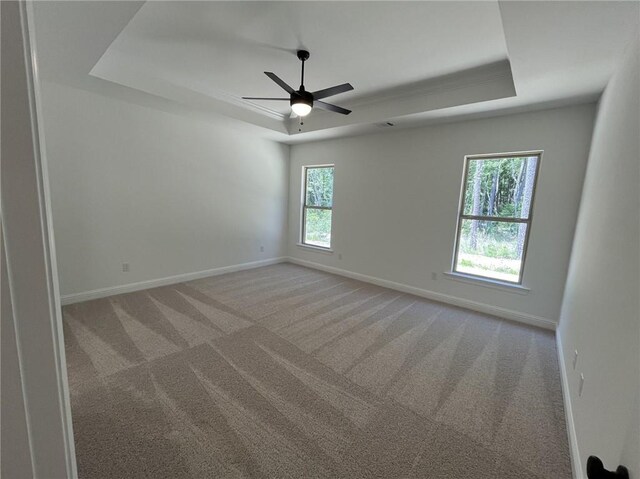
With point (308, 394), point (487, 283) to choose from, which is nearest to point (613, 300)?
point (308, 394)

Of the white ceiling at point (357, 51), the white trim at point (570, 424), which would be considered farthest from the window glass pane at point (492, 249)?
the white ceiling at point (357, 51)

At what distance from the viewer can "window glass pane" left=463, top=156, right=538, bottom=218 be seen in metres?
3.39

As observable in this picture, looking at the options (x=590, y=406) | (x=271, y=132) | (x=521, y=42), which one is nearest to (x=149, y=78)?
(x=271, y=132)

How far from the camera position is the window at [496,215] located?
341cm

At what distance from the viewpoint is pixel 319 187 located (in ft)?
18.5

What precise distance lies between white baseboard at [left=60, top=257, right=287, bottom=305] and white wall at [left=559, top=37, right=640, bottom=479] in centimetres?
470

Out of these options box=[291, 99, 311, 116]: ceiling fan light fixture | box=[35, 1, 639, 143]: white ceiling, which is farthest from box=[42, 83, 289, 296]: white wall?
box=[291, 99, 311, 116]: ceiling fan light fixture

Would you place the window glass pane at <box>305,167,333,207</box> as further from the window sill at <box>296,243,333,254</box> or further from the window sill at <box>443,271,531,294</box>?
the window sill at <box>443,271,531,294</box>

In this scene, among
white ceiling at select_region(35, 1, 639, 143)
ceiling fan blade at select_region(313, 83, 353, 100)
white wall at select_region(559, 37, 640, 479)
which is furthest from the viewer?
ceiling fan blade at select_region(313, 83, 353, 100)

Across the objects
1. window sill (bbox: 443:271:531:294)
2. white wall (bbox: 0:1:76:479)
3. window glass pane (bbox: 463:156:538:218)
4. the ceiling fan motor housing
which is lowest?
window sill (bbox: 443:271:531:294)

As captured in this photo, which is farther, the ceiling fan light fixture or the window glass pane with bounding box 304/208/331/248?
the window glass pane with bounding box 304/208/331/248

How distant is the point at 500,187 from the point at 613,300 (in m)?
2.56

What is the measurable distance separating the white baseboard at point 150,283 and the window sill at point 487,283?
3507 mm

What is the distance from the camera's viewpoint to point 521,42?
6.39ft
